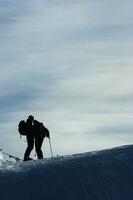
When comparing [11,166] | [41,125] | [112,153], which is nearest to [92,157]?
[112,153]

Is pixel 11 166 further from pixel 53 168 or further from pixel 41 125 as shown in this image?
pixel 41 125

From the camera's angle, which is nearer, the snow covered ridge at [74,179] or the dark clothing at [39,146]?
the snow covered ridge at [74,179]

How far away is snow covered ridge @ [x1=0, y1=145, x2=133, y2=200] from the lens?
850 inches

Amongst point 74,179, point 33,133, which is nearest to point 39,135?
point 33,133

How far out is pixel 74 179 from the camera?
874 inches

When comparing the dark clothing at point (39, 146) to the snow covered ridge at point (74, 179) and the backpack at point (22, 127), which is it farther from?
the snow covered ridge at point (74, 179)

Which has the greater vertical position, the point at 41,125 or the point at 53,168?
the point at 41,125

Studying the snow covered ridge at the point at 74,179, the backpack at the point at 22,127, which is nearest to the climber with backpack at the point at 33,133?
the backpack at the point at 22,127

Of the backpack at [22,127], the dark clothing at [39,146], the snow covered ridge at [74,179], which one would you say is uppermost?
the backpack at [22,127]

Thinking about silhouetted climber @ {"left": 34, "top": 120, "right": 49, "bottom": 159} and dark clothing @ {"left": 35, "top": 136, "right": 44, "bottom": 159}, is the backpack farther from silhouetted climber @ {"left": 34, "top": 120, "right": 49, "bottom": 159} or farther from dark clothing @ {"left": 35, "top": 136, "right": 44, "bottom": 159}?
dark clothing @ {"left": 35, "top": 136, "right": 44, "bottom": 159}

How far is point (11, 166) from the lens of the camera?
79.6 feet

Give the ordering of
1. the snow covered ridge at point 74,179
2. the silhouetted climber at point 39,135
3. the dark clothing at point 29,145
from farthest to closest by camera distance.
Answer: the dark clothing at point 29,145 < the silhouetted climber at point 39,135 < the snow covered ridge at point 74,179

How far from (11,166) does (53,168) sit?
1.76 metres

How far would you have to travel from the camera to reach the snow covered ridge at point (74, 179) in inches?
850
